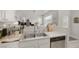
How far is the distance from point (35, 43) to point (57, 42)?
0.29m

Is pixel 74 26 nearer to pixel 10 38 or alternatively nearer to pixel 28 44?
pixel 28 44

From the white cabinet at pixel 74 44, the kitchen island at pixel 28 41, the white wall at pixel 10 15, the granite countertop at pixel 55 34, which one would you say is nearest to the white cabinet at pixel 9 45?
the kitchen island at pixel 28 41

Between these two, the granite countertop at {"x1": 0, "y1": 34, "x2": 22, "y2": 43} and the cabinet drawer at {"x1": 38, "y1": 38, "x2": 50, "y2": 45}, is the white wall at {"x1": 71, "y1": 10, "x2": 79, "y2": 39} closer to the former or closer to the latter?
the cabinet drawer at {"x1": 38, "y1": 38, "x2": 50, "y2": 45}

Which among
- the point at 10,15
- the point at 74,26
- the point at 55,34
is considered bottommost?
the point at 55,34

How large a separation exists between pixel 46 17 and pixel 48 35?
0.79 ft

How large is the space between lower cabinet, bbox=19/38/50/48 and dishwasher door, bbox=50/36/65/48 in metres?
0.05

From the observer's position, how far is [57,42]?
141 cm

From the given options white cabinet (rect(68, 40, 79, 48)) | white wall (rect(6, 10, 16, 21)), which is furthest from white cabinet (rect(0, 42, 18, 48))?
white cabinet (rect(68, 40, 79, 48))

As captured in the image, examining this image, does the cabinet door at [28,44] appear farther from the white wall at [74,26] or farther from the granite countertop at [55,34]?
the white wall at [74,26]

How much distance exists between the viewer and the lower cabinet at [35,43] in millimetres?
1372

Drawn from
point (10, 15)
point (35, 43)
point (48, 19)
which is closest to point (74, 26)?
point (48, 19)
